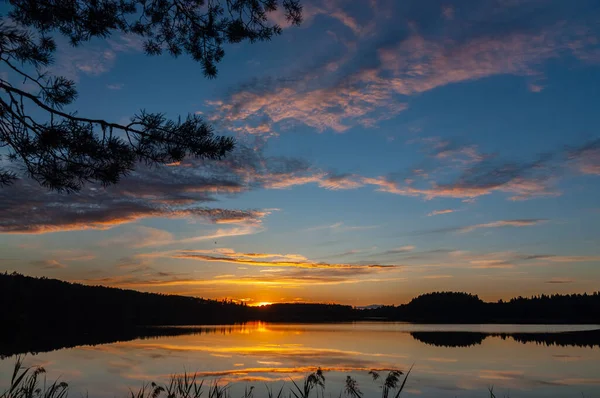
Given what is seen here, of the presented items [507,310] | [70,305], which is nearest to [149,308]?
[70,305]

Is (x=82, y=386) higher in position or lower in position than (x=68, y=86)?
lower

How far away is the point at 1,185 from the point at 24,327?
83.9 meters

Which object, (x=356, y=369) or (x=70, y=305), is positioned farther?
(x=70, y=305)

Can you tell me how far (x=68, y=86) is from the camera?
6953 millimetres

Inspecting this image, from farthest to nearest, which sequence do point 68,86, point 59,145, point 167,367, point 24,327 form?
point 24,327 → point 167,367 → point 68,86 → point 59,145

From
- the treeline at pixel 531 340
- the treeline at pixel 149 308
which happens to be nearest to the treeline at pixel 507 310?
the treeline at pixel 149 308

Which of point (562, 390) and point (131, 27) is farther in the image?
point (562, 390)

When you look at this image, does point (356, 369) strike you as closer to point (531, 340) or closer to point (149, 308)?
point (531, 340)

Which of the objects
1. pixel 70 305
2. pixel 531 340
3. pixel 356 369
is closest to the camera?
pixel 356 369

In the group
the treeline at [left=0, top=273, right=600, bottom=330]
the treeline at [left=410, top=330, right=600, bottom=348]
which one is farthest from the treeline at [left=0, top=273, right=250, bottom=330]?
the treeline at [left=410, top=330, right=600, bottom=348]

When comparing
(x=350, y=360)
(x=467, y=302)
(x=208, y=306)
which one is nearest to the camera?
(x=350, y=360)

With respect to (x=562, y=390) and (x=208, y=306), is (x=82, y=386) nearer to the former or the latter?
(x=562, y=390)

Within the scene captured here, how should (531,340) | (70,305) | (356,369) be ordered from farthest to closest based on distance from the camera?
(70,305)
(531,340)
(356,369)

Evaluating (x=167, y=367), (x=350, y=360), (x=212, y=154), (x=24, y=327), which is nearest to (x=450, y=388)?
(x=350, y=360)
